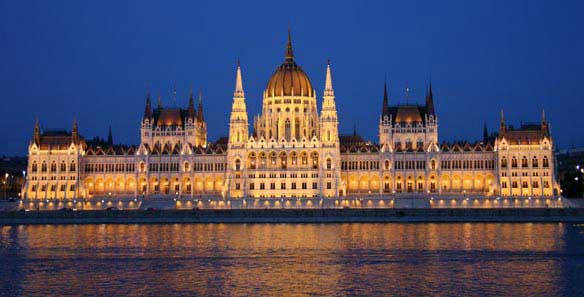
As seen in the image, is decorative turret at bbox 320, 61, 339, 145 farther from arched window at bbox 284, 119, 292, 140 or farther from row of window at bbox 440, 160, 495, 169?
row of window at bbox 440, 160, 495, 169

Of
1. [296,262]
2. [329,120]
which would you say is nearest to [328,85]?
[329,120]

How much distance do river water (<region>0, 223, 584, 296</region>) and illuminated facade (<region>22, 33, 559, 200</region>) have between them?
47673mm

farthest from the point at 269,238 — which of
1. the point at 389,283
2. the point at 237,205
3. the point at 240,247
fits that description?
the point at 237,205

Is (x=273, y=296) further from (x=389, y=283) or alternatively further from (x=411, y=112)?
(x=411, y=112)

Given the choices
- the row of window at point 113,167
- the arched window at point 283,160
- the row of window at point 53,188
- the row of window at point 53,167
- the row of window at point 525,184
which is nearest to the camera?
the row of window at point 525,184

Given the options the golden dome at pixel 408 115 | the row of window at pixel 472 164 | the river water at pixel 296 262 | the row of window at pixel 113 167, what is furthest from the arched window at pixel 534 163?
the row of window at pixel 113 167

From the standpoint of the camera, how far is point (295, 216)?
344 feet

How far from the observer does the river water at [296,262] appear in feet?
156

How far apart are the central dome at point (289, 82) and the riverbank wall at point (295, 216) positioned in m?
44.7

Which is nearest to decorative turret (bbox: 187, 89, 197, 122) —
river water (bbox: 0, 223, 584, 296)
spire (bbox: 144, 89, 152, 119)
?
spire (bbox: 144, 89, 152, 119)

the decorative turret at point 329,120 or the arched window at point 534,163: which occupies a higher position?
the decorative turret at point 329,120

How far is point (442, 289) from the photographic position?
4681 centimetres

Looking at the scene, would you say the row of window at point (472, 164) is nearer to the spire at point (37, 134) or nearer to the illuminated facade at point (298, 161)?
the illuminated facade at point (298, 161)

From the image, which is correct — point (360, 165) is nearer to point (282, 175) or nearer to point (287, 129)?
point (282, 175)
